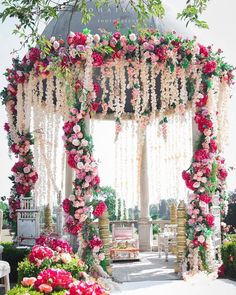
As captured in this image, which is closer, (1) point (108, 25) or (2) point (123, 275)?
(2) point (123, 275)

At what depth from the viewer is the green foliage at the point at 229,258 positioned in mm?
10047

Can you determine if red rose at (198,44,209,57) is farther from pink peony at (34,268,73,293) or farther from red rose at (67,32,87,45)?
pink peony at (34,268,73,293)

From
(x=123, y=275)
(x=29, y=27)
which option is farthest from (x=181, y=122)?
(x=29, y=27)

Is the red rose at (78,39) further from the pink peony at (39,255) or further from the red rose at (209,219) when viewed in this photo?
the red rose at (209,219)

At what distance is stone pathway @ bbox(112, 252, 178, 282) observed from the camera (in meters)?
10.4

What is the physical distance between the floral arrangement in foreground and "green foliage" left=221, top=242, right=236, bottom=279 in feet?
11.7

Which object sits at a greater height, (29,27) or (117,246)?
(29,27)

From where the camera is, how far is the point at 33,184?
1233cm

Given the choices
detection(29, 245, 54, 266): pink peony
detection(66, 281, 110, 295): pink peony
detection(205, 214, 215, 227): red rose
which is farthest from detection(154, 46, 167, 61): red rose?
detection(66, 281, 110, 295): pink peony

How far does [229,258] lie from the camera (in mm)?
10234

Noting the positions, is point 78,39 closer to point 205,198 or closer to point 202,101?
point 202,101

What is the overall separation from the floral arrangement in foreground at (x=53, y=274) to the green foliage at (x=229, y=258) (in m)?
3.58

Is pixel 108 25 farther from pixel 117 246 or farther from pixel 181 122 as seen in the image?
pixel 117 246

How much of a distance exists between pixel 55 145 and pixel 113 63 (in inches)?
100.0
